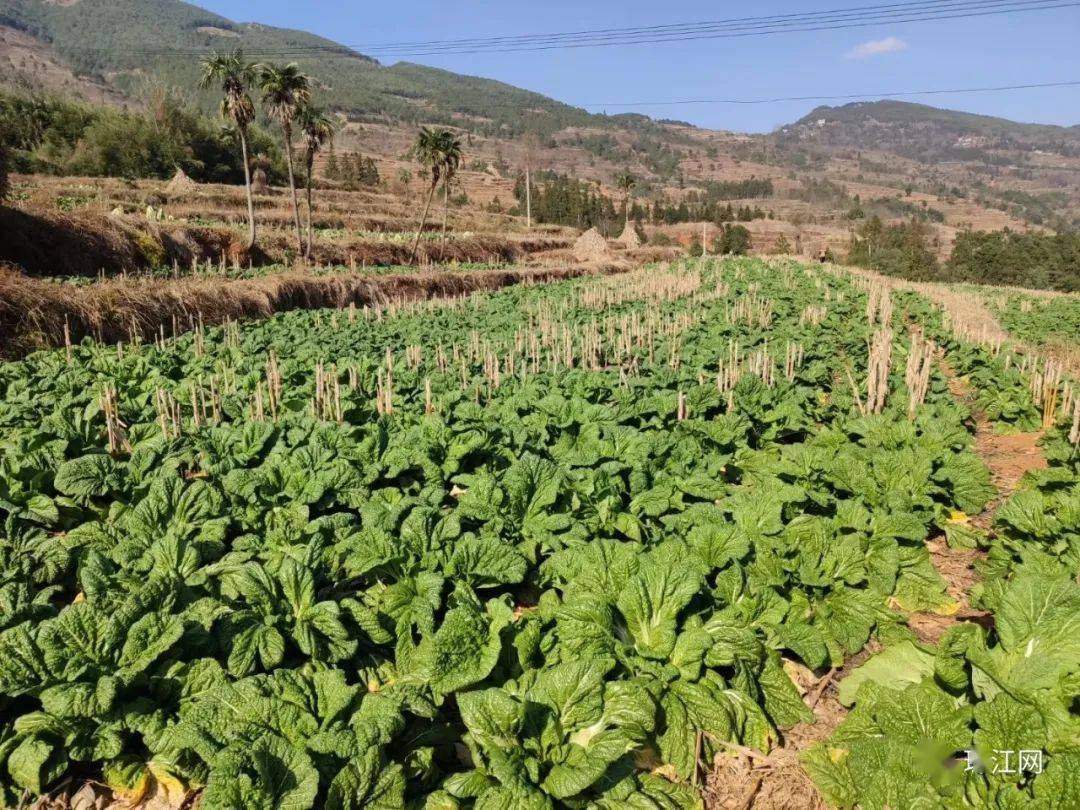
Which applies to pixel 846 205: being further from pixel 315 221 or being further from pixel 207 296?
pixel 207 296

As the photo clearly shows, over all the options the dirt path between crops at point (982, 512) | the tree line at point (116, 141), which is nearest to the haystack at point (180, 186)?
the tree line at point (116, 141)

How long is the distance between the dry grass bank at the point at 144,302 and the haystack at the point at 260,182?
1510 inches

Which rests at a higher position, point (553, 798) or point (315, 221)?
point (315, 221)

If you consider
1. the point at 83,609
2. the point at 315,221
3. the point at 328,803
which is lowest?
the point at 328,803

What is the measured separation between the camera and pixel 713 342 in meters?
12.8

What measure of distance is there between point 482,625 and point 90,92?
229415 mm

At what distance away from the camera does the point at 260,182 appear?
60625mm

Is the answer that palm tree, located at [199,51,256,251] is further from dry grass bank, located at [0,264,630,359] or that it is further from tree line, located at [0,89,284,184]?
tree line, located at [0,89,284,184]

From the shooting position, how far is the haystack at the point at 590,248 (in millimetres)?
55225

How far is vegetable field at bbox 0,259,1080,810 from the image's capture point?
2543 mm

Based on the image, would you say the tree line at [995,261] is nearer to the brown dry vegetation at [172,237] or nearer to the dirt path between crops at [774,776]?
the brown dry vegetation at [172,237]

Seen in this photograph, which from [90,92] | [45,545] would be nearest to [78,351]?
[45,545]

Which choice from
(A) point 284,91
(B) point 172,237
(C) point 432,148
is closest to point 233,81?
(A) point 284,91

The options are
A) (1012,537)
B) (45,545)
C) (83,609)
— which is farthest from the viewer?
(1012,537)
